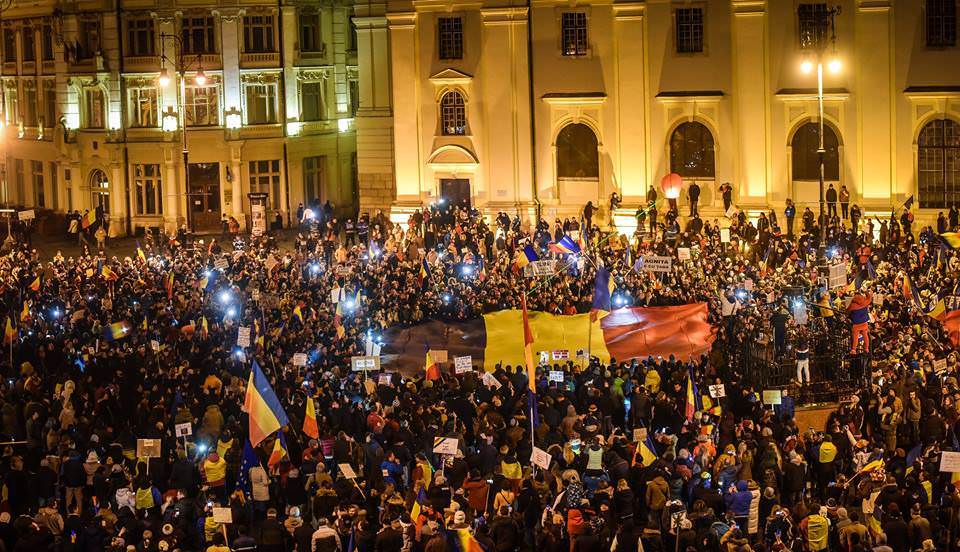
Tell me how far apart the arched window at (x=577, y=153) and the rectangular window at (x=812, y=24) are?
7789mm

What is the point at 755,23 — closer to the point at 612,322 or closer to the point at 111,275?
the point at 612,322

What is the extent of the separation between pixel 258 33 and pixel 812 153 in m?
24.2

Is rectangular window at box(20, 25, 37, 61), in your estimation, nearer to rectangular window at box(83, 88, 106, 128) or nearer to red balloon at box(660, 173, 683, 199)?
rectangular window at box(83, 88, 106, 128)

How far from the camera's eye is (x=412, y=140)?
59688 mm

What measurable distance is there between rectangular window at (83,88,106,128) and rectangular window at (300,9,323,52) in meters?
8.32

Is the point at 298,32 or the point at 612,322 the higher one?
the point at 298,32

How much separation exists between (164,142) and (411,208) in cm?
1225

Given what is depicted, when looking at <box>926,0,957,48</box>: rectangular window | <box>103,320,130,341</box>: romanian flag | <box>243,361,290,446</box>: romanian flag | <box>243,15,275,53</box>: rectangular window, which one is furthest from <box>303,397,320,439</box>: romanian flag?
<box>243,15,275,53</box>: rectangular window

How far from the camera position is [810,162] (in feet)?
179

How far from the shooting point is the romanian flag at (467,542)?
80.7ft

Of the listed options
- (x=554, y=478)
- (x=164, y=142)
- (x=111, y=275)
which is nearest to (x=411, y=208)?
(x=164, y=142)

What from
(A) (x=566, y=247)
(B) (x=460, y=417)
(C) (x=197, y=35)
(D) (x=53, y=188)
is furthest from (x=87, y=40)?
(B) (x=460, y=417)

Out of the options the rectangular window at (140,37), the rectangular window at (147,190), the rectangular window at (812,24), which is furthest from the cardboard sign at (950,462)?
the rectangular window at (140,37)

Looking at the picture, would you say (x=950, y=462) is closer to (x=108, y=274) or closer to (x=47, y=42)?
(x=108, y=274)
